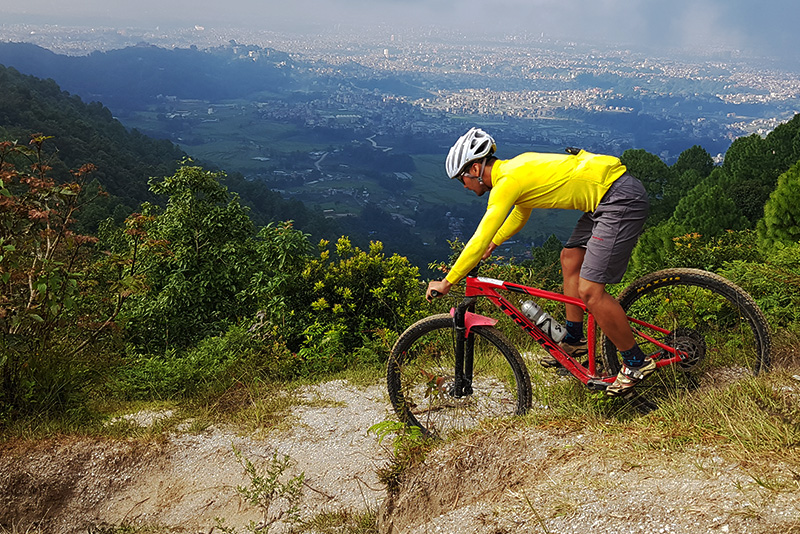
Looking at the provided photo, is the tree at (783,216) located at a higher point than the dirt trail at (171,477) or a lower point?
higher

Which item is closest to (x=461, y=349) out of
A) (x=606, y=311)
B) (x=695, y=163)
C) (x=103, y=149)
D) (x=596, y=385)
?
(x=596, y=385)

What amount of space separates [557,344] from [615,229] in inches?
43.2

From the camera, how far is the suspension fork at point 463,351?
422 cm

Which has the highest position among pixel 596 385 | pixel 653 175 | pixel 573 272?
pixel 573 272

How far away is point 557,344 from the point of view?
4227 mm

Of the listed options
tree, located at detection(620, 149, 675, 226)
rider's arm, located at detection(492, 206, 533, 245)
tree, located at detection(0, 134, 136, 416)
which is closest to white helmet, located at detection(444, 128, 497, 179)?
rider's arm, located at detection(492, 206, 533, 245)

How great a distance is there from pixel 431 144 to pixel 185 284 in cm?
19339

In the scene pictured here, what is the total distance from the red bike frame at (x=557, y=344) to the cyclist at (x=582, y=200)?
0.25m

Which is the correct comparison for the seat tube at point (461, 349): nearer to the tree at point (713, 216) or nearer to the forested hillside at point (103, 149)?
the tree at point (713, 216)

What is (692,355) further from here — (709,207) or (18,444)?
(709,207)

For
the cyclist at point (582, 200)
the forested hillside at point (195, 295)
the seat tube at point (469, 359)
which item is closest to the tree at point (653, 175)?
the forested hillside at point (195, 295)

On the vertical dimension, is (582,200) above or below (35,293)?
above

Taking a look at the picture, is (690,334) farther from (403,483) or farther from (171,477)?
(171,477)

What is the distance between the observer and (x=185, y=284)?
34.8 feet
